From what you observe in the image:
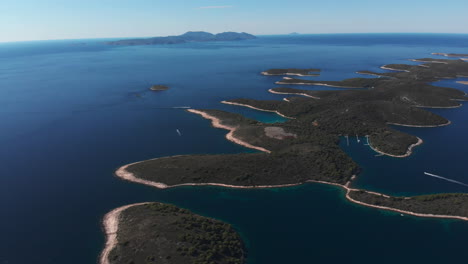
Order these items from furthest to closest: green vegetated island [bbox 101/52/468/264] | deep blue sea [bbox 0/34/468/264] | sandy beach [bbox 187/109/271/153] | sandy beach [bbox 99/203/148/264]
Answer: sandy beach [bbox 187/109/271/153] → deep blue sea [bbox 0/34/468/264] → green vegetated island [bbox 101/52/468/264] → sandy beach [bbox 99/203/148/264]

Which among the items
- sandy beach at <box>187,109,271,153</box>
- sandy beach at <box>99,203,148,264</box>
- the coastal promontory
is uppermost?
sandy beach at <box>187,109,271,153</box>

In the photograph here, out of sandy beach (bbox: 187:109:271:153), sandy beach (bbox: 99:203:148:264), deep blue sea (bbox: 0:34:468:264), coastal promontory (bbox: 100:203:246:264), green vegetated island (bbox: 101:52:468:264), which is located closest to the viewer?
coastal promontory (bbox: 100:203:246:264)

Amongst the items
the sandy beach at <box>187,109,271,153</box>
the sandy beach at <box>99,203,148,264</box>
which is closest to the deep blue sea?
the sandy beach at <box>99,203,148,264</box>

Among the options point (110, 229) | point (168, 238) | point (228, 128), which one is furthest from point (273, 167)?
point (110, 229)

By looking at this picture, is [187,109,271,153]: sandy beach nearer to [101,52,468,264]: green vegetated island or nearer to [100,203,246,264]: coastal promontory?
[101,52,468,264]: green vegetated island

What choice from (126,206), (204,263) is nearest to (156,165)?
(126,206)

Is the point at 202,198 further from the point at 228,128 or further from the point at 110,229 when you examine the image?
the point at 228,128
